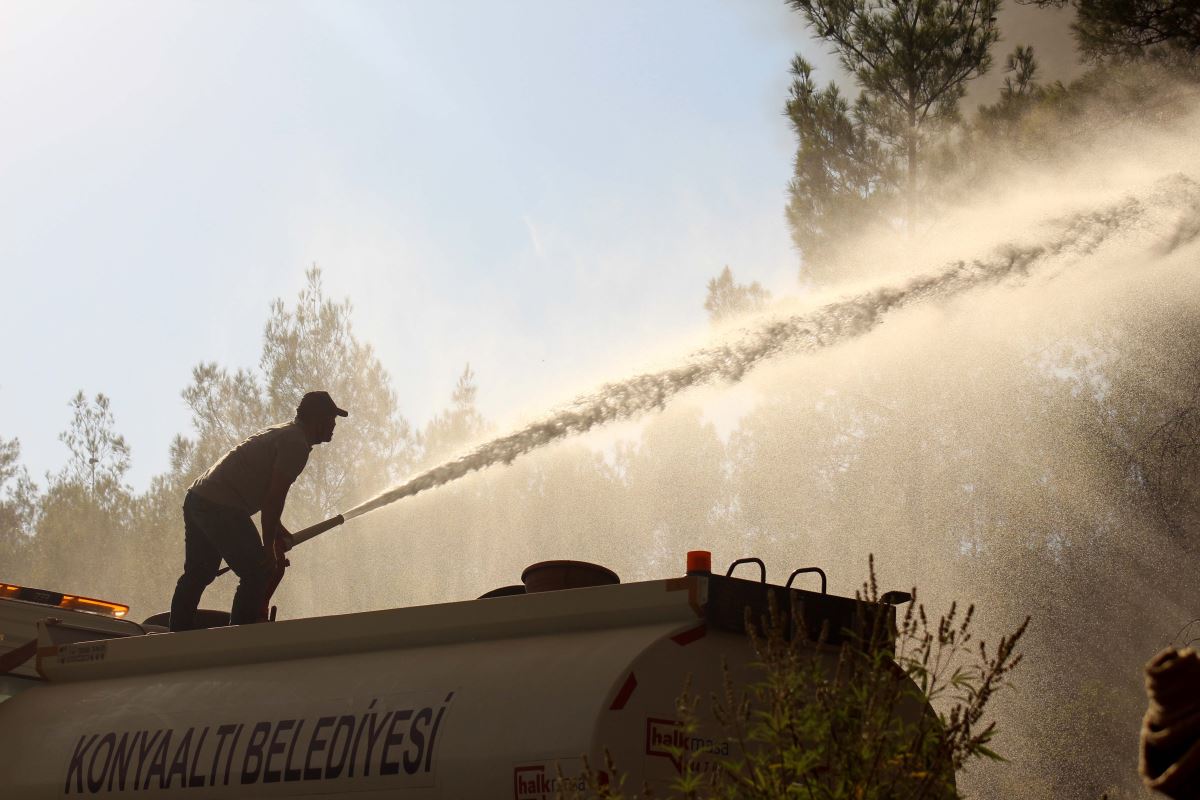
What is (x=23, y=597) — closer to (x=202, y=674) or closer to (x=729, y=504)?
(x=202, y=674)

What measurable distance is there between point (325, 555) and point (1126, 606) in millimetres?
18864

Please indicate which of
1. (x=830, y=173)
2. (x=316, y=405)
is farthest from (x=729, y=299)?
(x=316, y=405)

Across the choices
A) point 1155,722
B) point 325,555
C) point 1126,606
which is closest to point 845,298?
point 1126,606

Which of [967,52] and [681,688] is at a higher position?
[967,52]

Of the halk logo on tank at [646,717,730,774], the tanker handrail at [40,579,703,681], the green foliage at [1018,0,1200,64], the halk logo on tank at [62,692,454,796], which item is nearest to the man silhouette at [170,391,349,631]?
the tanker handrail at [40,579,703,681]

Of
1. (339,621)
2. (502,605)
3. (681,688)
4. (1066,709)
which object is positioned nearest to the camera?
(681,688)

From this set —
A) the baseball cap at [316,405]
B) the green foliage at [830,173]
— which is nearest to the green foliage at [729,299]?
the green foliage at [830,173]

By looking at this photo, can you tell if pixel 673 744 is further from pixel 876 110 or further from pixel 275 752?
pixel 876 110

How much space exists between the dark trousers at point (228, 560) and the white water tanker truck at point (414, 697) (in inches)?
30.8

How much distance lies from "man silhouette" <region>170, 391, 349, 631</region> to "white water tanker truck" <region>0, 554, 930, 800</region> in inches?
32.7

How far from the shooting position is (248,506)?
25.8 feet

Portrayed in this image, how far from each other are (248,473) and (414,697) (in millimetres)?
2798

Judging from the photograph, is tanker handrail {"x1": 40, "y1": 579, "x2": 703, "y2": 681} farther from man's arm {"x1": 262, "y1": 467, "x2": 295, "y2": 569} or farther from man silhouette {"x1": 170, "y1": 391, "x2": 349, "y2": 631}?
man's arm {"x1": 262, "y1": 467, "x2": 295, "y2": 569}

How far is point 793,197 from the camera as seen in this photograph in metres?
20.2
